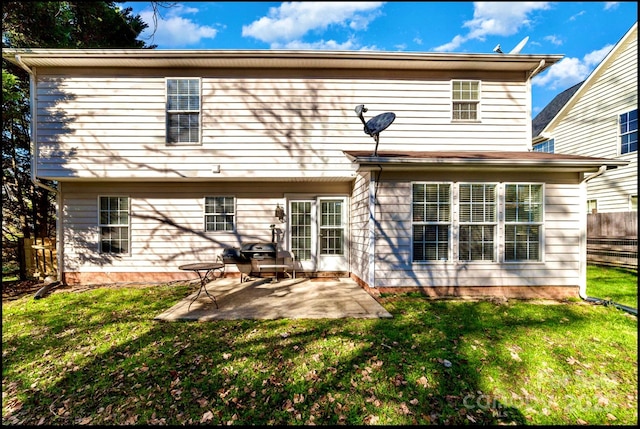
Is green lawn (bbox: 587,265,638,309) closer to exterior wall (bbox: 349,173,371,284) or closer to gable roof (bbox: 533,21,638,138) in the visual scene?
exterior wall (bbox: 349,173,371,284)

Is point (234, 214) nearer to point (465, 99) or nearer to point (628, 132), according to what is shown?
point (465, 99)

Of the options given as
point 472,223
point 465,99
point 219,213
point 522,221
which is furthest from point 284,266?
point 465,99

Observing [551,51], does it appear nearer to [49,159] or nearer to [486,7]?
[486,7]

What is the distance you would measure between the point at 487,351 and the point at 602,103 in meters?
12.9

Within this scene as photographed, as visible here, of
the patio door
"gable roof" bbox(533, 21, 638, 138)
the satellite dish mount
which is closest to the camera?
the satellite dish mount

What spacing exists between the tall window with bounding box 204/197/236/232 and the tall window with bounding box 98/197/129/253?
6.92 ft

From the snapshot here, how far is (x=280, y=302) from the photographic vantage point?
5.45 metres

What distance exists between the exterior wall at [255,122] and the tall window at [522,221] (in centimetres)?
186

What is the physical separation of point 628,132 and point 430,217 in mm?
9850

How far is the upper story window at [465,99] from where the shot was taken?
7.25 metres

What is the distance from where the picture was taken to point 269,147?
6.98 metres

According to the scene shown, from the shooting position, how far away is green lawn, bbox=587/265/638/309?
5.82 m

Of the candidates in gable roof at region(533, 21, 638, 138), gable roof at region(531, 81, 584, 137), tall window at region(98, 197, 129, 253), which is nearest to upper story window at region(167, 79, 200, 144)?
tall window at region(98, 197, 129, 253)

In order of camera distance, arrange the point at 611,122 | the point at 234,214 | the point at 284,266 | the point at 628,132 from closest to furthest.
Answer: the point at 284,266 < the point at 234,214 < the point at 628,132 < the point at 611,122
